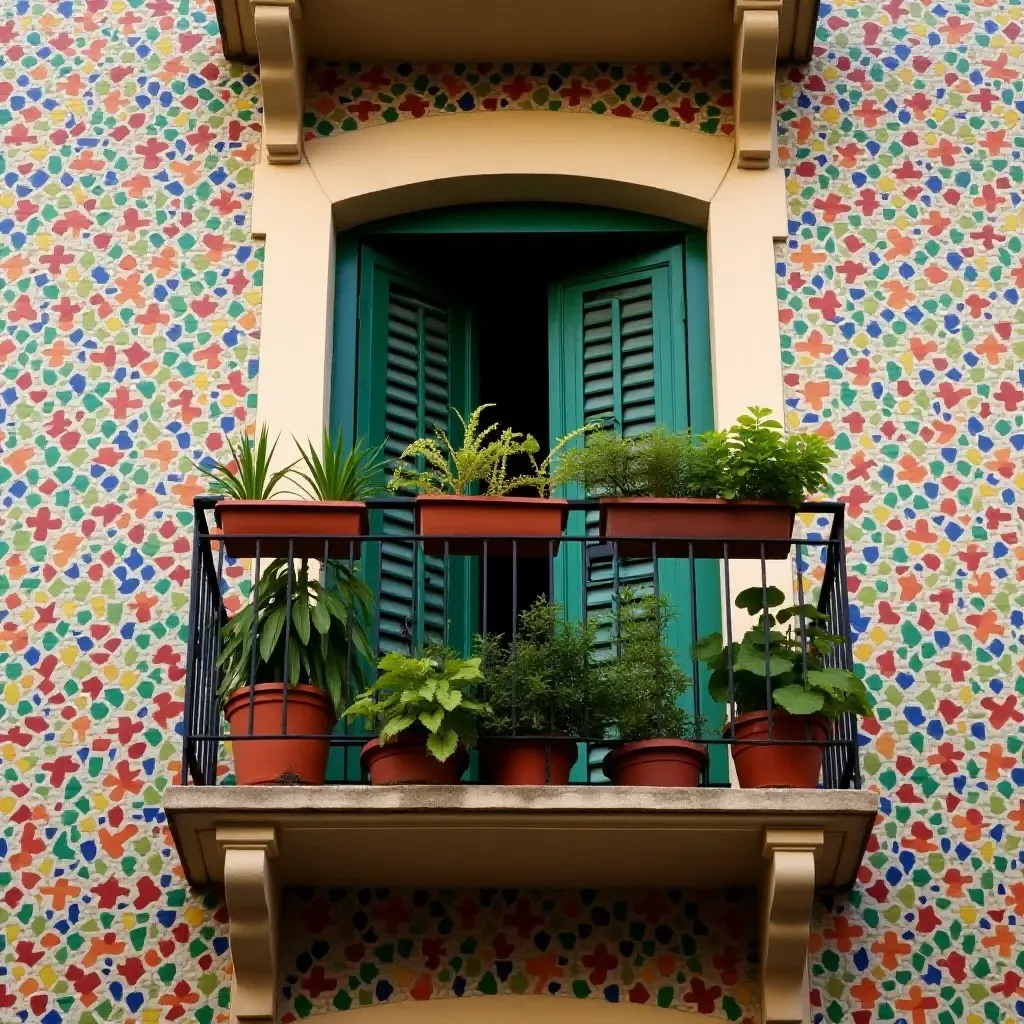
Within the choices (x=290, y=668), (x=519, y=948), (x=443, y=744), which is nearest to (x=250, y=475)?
(x=290, y=668)

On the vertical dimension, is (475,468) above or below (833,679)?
above

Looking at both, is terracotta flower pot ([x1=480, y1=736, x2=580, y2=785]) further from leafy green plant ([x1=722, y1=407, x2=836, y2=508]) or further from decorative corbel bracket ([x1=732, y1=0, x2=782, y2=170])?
decorative corbel bracket ([x1=732, y1=0, x2=782, y2=170])

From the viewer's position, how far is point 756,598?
8.56m

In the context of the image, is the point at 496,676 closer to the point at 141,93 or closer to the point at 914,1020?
the point at 914,1020

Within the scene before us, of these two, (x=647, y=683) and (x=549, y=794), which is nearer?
(x=549, y=794)

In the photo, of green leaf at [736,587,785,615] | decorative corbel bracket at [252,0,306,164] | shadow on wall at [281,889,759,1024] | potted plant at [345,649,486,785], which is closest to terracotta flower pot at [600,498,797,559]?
green leaf at [736,587,785,615]

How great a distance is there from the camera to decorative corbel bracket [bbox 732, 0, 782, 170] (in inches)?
380

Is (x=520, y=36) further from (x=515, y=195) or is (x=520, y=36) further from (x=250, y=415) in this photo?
(x=250, y=415)

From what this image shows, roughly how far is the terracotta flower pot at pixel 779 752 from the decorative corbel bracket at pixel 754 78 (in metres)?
2.74

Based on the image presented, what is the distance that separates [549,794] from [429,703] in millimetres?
502

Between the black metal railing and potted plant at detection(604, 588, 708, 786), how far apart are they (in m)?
0.07

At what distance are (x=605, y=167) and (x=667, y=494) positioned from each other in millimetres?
1883

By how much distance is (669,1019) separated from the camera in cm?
811

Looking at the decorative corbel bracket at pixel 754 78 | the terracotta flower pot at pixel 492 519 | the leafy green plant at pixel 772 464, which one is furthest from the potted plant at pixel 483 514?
the decorative corbel bracket at pixel 754 78
